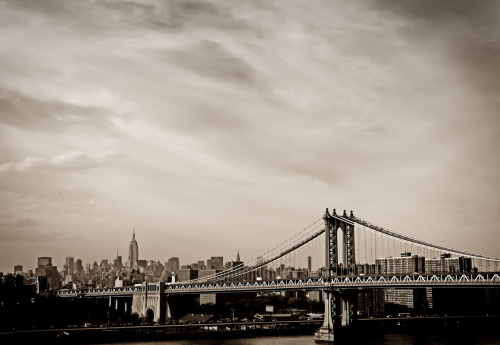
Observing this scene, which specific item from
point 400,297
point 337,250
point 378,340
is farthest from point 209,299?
point 378,340

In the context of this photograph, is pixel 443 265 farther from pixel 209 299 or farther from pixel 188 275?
pixel 188 275

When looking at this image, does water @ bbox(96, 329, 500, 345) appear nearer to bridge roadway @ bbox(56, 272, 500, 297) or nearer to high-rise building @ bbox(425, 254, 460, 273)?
bridge roadway @ bbox(56, 272, 500, 297)

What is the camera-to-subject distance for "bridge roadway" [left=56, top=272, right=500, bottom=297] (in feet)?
222

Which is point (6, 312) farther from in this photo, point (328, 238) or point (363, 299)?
point (363, 299)

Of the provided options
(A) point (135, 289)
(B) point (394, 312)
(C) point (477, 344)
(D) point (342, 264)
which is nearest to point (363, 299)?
(B) point (394, 312)

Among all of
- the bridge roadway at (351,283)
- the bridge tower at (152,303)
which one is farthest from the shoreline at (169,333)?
the bridge tower at (152,303)

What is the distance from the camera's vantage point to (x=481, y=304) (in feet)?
476

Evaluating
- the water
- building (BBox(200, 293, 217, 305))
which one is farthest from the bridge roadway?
building (BBox(200, 293, 217, 305))

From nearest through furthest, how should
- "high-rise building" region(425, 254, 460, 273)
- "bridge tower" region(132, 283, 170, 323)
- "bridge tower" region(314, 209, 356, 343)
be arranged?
1. "bridge tower" region(314, 209, 356, 343)
2. "bridge tower" region(132, 283, 170, 323)
3. "high-rise building" region(425, 254, 460, 273)

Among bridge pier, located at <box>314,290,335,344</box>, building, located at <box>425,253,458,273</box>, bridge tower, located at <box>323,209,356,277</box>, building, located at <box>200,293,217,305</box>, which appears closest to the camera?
bridge pier, located at <box>314,290,335,344</box>

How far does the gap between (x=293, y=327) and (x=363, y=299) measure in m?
54.1

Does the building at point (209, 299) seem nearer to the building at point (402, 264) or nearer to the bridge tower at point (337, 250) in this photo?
the building at point (402, 264)

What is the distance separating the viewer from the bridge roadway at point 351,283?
67812mm

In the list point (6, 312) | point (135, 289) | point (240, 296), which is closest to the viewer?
point (6, 312)
